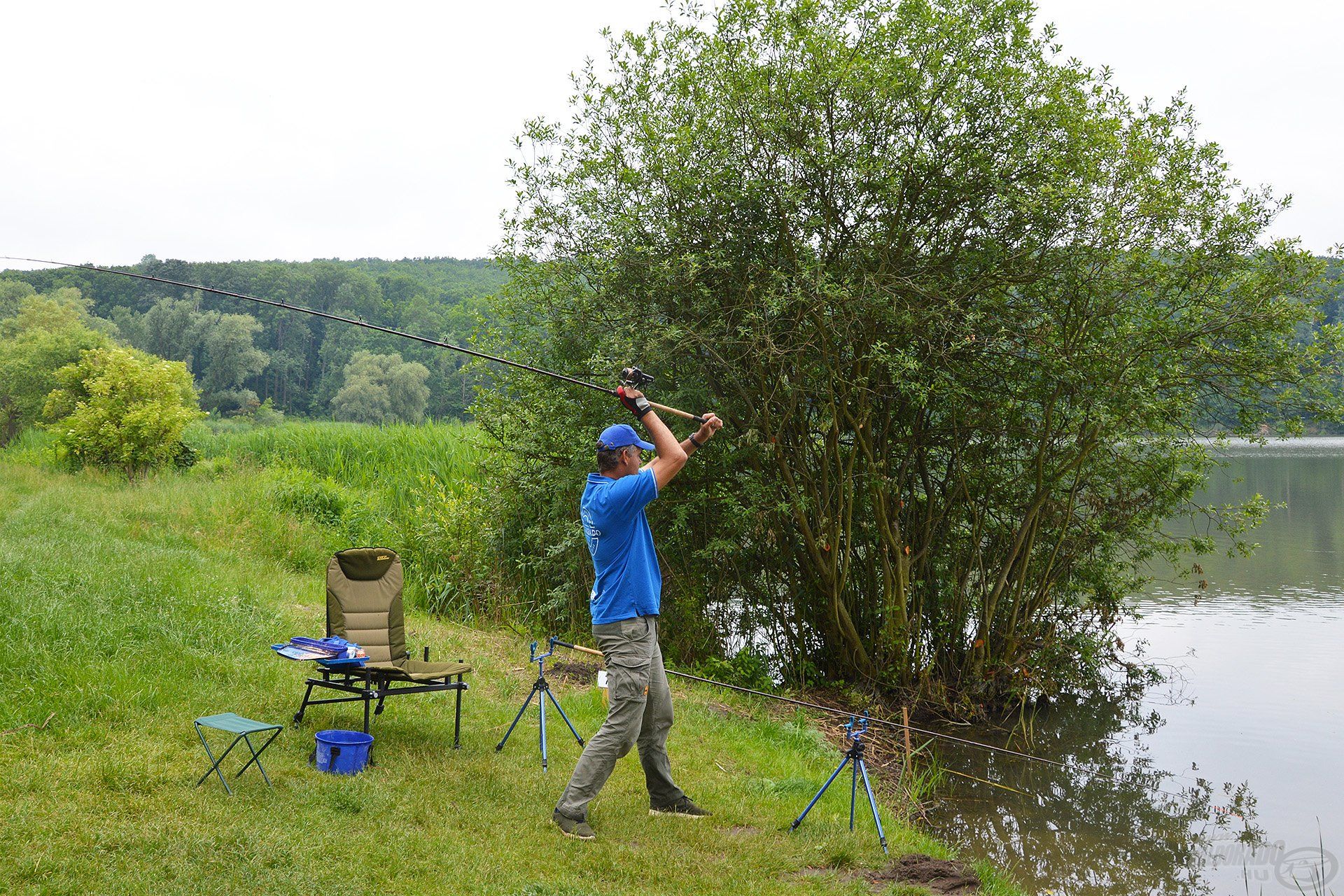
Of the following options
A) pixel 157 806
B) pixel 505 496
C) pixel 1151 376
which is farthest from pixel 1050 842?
pixel 505 496

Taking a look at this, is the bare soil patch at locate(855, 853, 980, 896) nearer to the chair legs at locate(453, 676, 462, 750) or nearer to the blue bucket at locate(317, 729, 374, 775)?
the chair legs at locate(453, 676, 462, 750)

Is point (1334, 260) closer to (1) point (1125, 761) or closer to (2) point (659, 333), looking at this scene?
(1) point (1125, 761)

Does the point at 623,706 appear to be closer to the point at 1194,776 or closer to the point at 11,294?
the point at 1194,776

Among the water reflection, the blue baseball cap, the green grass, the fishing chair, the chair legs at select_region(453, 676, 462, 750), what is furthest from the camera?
the water reflection

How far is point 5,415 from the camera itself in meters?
29.1

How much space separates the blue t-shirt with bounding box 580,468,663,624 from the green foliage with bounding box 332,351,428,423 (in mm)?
43580

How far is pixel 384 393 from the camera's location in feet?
159

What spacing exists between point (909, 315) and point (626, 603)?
3429mm

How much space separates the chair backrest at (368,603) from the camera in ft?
19.2

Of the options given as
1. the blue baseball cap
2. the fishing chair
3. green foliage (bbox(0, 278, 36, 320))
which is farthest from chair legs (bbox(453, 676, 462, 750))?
green foliage (bbox(0, 278, 36, 320))

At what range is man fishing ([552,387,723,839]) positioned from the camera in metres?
4.21

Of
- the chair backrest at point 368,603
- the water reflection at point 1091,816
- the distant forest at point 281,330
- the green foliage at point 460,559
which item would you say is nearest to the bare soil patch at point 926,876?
the water reflection at point 1091,816

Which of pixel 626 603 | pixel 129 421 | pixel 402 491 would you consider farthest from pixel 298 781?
pixel 129 421

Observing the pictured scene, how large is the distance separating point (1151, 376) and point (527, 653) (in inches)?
216
